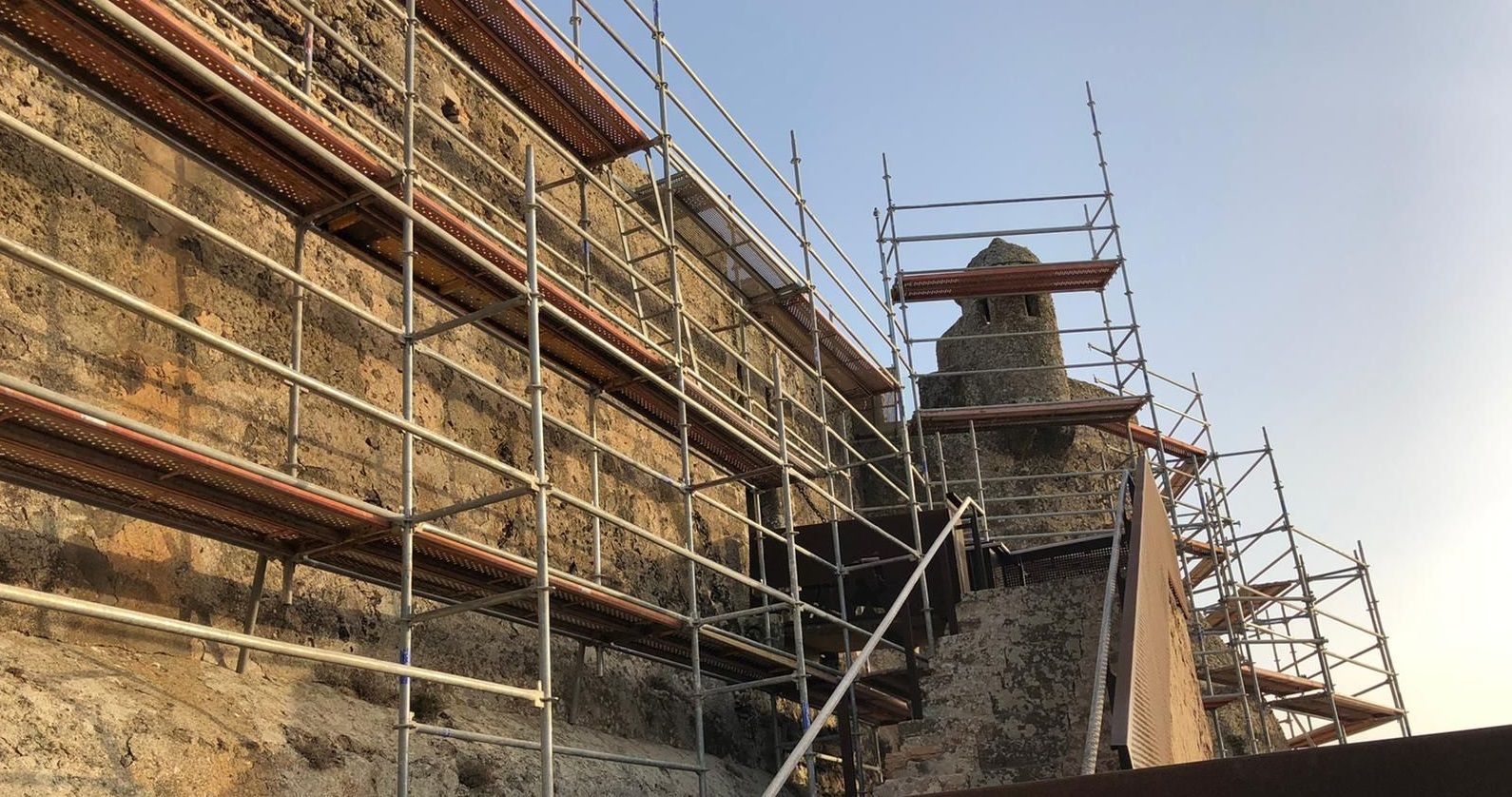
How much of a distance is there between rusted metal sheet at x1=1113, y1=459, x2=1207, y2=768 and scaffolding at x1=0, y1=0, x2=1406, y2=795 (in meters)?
1.37

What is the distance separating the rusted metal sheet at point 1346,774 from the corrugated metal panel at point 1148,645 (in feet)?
1.61

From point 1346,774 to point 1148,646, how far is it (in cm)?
236

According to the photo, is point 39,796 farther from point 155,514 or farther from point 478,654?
point 478,654

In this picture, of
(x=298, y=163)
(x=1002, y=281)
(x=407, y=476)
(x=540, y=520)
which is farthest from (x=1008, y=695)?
(x=1002, y=281)

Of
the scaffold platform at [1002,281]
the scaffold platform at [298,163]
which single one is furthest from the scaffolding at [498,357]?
the scaffold platform at [1002,281]

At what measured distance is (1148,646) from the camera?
20.3ft

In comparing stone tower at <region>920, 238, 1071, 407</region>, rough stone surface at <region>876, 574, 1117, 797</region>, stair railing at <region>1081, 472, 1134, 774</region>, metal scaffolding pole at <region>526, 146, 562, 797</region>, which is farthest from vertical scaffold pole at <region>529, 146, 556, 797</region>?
stone tower at <region>920, 238, 1071, 407</region>

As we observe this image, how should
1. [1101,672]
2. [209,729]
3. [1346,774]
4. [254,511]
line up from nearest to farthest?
[1346,774]
[209,729]
[254,511]
[1101,672]

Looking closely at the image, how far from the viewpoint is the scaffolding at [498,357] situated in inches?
177

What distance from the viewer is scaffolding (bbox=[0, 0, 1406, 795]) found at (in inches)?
177

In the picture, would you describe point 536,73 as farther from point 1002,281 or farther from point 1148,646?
point 1002,281

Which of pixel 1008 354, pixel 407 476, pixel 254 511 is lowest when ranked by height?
pixel 254 511

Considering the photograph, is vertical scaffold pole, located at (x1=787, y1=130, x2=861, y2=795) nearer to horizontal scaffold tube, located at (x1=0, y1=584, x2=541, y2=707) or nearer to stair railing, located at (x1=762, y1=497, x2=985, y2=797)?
stair railing, located at (x1=762, y1=497, x2=985, y2=797)

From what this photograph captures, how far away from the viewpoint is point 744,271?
12.9 metres
